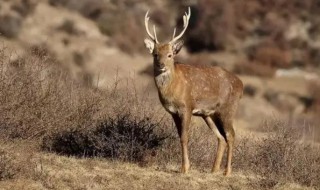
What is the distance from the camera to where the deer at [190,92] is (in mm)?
12250

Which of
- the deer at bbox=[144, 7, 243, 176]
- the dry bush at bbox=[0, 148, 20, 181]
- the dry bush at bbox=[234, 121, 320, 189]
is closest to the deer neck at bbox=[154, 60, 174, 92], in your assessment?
the deer at bbox=[144, 7, 243, 176]

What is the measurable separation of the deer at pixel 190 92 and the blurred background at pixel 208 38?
19209 millimetres

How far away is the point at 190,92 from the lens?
1253 cm

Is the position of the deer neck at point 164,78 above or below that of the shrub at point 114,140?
above

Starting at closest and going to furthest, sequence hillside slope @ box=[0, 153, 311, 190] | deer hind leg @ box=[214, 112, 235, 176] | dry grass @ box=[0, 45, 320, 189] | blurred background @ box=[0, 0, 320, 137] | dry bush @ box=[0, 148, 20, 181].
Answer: dry bush @ box=[0, 148, 20, 181] < hillside slope @ box=[0, 153, 311, 190] < dry grass @ box=[0, 45, 320, 189] < deer hind leg @ box=[214, 112, 235, 176] < blurred background @ box=[0, 0, 320, 137]

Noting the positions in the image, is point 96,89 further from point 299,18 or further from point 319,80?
point 299,18

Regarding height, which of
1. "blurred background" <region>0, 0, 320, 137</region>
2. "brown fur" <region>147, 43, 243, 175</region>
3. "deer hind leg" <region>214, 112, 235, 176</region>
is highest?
"blurred background" <region>0, 0, 320, 137</region>

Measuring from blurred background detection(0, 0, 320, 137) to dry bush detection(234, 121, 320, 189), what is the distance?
17.0 meters

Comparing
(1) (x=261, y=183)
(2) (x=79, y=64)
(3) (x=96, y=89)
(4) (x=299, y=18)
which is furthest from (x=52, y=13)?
(1) (x=261, y=183)

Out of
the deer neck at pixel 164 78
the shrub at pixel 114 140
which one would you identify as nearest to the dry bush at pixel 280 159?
the shrub at pixel 114 140

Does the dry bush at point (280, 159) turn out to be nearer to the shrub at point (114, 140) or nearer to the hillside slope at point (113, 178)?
the hillside slope at point (113, 178)

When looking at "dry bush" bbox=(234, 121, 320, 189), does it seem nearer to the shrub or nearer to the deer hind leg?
the deer hind leg

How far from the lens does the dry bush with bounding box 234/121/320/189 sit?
13391 millimetres

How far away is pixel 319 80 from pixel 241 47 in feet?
30.1
